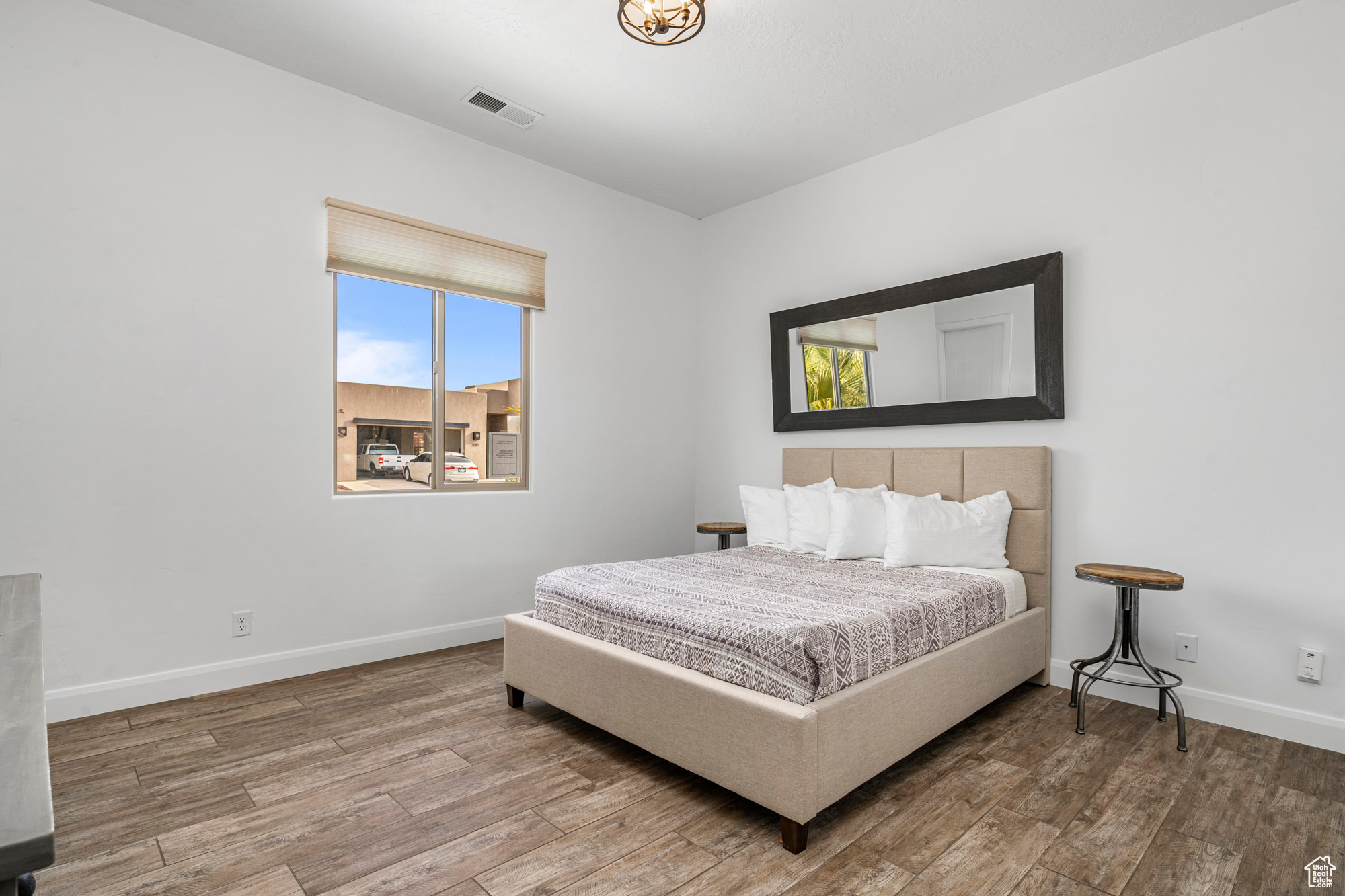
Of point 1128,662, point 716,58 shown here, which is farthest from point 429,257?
point 1128,662

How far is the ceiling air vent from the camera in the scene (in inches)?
132

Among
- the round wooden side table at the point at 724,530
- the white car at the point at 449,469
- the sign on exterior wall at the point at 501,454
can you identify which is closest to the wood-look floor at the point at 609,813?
the white car at the point at 449,469

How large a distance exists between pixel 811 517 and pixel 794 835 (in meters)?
2.06

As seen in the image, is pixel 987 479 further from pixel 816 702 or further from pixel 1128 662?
pixel 816 702

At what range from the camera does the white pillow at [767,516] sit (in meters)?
3.89

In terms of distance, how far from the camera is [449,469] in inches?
153

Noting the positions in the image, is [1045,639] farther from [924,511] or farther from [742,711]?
[742,711]

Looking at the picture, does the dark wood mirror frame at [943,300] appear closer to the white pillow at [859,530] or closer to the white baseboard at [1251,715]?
the white pillow at [859,530]

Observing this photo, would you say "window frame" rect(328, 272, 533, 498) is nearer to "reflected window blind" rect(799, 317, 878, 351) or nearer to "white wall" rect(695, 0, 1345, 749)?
"reflected window blind" rect(799, 317, 878, 351)

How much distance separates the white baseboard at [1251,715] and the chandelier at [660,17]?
3324 millimetres

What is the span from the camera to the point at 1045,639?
3.18 meters

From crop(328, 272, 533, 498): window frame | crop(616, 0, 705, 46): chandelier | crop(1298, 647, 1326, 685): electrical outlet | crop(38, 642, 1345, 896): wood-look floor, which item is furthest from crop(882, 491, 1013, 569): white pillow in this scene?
crop(616, 0, 705, 46): chandelier

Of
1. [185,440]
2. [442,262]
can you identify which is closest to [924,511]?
[442,262]

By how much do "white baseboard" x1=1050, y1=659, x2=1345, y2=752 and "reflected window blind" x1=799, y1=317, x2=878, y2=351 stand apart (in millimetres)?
2116
